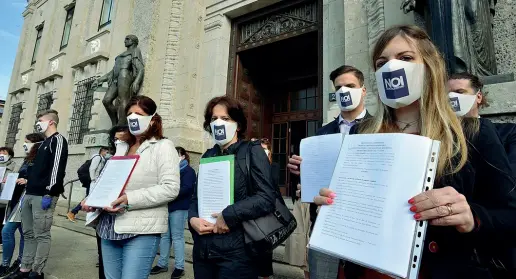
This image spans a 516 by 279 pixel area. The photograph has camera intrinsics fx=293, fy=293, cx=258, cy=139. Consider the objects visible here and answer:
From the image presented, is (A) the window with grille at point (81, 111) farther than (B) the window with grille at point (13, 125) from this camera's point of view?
No

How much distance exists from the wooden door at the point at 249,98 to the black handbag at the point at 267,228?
5887mm

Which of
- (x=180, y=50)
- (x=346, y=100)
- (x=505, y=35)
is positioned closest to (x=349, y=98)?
(x=346, y=100)

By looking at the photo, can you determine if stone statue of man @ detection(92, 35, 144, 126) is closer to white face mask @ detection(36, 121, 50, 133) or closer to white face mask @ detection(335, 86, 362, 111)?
white face mask @ detection(36, 121, 50, 133)

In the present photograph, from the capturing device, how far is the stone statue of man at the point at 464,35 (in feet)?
9.73

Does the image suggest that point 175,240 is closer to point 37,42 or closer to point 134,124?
point 134,124

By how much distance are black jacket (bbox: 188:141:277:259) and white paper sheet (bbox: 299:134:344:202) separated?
0.81ft

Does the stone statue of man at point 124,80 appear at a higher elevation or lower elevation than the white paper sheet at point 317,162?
higher

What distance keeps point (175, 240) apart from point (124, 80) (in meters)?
5.56

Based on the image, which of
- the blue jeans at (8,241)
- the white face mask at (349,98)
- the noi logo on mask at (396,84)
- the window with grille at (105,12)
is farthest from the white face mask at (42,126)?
the window with grille at (105,12)

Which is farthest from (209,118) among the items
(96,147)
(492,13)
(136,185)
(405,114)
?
(96,147)

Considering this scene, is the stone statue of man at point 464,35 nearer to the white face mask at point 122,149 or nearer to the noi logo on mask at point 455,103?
the noi logo on mask at point 455,103

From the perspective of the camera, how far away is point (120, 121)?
772cm

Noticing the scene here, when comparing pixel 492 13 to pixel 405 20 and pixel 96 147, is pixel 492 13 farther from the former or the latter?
pixel 96 147

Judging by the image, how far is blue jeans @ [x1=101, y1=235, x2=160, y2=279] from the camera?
6.19ft
